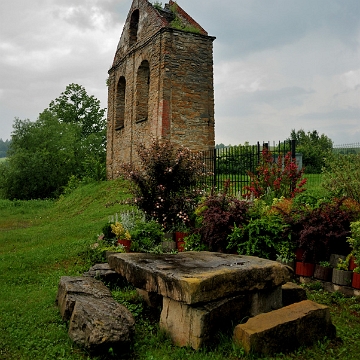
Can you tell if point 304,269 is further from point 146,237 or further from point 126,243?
point 126,243

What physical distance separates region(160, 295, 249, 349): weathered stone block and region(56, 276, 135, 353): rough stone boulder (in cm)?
44

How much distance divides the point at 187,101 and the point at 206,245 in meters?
9.91

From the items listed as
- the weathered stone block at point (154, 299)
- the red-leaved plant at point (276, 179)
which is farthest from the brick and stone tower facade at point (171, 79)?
the weathered stone block at point (154, 299)

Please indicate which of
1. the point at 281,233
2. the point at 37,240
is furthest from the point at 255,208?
the point at 37,240

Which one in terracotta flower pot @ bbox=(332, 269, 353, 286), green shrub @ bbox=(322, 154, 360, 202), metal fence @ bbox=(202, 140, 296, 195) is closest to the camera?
terracotta flower pot @ bbox=(332, 269, 353, 286)

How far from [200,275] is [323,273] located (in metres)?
2.59

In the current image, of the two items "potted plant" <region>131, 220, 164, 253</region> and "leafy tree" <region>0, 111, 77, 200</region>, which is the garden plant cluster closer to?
"potted plant" <region>131, 220, 164, 253</region>

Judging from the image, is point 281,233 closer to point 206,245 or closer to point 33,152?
point 206,245

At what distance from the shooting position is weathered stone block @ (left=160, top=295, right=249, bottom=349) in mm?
4074

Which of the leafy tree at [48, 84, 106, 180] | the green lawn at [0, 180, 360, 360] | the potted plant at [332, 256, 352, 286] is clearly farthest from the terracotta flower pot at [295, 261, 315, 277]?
the leafy tree at [48, 84, 106, 180]

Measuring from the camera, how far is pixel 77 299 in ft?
15.1

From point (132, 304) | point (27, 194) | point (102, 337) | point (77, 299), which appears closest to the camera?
point (102, 337)

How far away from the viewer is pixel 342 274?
5.62 meters

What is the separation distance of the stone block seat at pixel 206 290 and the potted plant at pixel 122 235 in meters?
2.30
